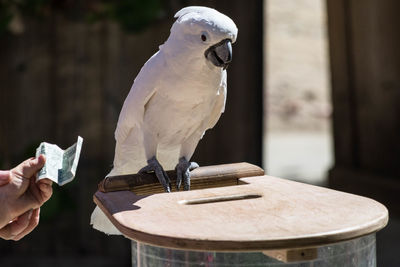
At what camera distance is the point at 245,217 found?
53.3 inches

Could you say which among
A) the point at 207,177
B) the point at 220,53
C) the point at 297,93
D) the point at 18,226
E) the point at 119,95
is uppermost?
the point at 220,53

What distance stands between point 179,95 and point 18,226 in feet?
1.97

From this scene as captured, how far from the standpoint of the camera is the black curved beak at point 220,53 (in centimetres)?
167

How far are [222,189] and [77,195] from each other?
2.13m

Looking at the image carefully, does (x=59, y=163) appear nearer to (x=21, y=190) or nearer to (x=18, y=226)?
(x=21, y=190)

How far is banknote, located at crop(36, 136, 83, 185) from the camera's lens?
1.47 m

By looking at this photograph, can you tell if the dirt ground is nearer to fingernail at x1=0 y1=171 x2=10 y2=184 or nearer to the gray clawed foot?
the gray clawed foot

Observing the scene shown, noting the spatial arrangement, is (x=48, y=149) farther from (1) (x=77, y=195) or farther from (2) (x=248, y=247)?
(1) (x=77, y=195)

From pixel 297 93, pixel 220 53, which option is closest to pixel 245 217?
pixel 220 53

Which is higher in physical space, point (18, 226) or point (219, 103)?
point (219, 103)

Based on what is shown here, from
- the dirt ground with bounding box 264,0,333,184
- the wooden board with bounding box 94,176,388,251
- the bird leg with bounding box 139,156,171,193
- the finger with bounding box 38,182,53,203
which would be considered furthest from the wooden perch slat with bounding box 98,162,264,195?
the dirt ground with bounding box 264,0,333,184

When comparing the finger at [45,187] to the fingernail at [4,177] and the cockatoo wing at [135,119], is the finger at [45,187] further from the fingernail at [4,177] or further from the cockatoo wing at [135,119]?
the cockatoo wing at [135,119]

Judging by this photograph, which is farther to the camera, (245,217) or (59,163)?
(59,163)

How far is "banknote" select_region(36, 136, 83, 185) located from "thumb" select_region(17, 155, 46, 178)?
12 millimetres
